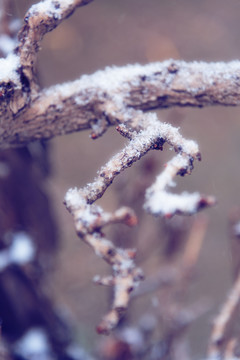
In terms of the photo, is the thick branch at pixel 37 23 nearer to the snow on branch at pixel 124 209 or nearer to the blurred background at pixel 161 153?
the snow on branch at pixel 124 209

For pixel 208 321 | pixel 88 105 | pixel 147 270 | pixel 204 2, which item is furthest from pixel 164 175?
pixel 204 2

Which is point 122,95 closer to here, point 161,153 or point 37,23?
point 37,23

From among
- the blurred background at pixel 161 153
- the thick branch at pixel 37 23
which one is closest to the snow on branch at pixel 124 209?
the thick branch at pixel 37 23

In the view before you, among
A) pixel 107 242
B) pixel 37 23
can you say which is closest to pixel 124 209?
pixel 107 242

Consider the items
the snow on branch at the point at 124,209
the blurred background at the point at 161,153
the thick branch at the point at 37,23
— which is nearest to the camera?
the snow on branch at the point at 124,209

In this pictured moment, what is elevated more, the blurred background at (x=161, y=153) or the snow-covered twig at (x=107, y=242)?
the blurred background at (x=161, y=153)

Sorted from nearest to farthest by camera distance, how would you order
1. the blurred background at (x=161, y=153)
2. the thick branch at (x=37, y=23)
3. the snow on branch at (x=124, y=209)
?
the snow on branch at (x=124, y=209), the thick branch at (x=37, y=23), the blurred background at (x=161, y=153)

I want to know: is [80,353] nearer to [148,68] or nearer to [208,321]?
[208,321]

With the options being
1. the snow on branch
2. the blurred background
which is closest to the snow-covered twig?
the snow on branch
